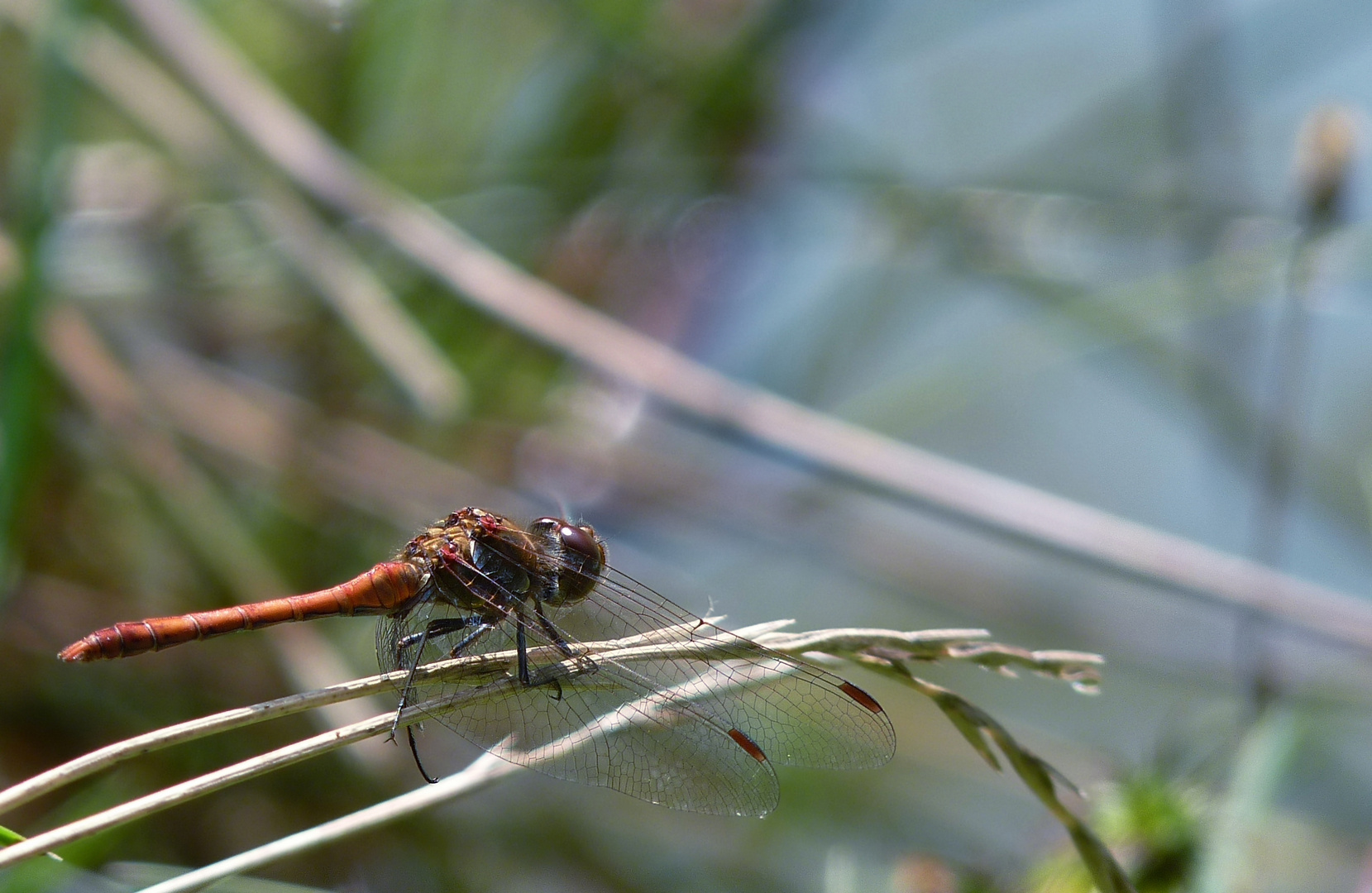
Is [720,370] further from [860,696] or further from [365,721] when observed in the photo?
[365,721]

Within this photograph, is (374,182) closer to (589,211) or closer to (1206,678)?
(589,211)

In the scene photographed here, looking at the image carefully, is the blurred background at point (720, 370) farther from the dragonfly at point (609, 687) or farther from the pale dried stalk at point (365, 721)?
the pale dried stalk at point (365, 721)

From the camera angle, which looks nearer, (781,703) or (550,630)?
(781,703)

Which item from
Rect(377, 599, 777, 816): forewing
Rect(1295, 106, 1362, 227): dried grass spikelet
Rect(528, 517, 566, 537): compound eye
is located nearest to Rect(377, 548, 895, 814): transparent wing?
Rect(377, 599, 777, 816): forewing

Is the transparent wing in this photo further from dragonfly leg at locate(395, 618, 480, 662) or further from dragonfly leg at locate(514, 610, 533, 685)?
dragonfly leg at locate(395, 618, 480, 662)

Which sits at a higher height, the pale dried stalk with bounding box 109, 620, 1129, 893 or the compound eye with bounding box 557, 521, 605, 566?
the compound eye with bounding box 557, 521, 605, 566

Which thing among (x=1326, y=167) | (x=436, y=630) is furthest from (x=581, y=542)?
(x=1326, y=167)

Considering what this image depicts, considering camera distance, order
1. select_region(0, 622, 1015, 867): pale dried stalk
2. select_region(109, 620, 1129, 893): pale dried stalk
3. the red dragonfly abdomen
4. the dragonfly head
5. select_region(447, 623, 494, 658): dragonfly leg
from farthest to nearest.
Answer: the dragonfly head → select_region(447, 623, 494, 658): dragonfly leg → the red dragonfly abdomen → select_region(109, 620, 1129, 893): pale dried stalk → select_region(0, 622, 1015, 867): pale dried stalk
